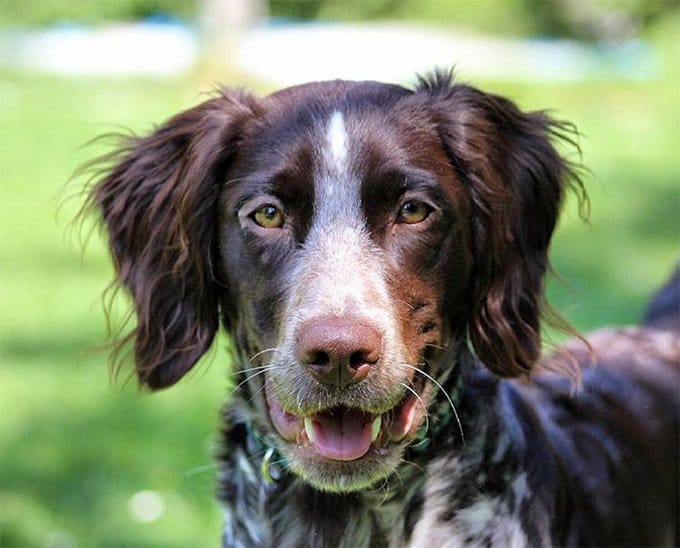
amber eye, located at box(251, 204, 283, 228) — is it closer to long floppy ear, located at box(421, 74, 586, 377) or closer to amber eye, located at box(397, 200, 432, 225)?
amber eye, located at box(397, 200, 432, 225)

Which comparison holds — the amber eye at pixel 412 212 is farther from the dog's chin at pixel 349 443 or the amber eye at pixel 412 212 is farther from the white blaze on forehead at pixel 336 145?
the dog's chin at pixel 349 443

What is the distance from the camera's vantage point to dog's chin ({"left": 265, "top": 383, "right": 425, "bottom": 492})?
3213 millimetres

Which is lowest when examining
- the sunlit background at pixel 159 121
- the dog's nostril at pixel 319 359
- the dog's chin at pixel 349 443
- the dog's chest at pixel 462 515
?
the sunlit background at pixel 159 121

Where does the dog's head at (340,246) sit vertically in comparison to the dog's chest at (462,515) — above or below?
above

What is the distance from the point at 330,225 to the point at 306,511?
74 cm

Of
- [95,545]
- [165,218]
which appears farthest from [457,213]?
[95,545]

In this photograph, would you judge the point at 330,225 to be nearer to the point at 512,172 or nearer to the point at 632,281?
Answer: the point at 512,172

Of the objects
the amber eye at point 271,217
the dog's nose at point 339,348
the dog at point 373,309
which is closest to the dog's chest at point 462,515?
the dog at point 373,309

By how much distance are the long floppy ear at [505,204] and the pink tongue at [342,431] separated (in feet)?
1.68

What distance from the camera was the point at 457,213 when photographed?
134 inches

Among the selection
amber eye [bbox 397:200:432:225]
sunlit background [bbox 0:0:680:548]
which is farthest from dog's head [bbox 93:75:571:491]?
sunlit background [bbox 0:0:680:548]

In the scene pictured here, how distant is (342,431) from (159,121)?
34.5 feet

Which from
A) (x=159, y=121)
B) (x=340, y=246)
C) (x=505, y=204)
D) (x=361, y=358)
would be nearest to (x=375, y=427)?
(x=361, y=358)

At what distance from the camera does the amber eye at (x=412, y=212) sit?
331cm
